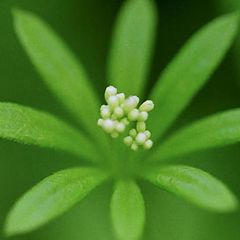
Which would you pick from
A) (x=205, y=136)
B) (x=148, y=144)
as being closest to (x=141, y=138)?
(x=148, y=144)

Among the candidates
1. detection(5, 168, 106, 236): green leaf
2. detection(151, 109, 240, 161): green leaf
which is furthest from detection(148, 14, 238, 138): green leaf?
detection(5, 168, 106, 236): green leaf

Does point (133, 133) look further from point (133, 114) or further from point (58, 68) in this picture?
point (58, 68)

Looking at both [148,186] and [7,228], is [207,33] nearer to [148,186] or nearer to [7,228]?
[148,186]

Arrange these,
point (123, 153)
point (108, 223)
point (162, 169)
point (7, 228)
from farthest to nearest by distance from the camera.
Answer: point (108, 223), point (123, 153), point (162, 169), point (7, 228)

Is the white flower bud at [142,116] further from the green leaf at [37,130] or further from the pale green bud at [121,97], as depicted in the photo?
the green leaf at [37,130]

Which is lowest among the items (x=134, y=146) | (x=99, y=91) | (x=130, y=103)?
(x=134, y=146)

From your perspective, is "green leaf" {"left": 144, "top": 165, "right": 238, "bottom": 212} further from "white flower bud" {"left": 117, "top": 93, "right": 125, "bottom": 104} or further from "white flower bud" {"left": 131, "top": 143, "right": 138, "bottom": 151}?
"white flower bud" {"left": 117, "top": 93, "right": 125, "bottom": 104}

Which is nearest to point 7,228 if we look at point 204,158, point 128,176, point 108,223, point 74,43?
point 128,176
